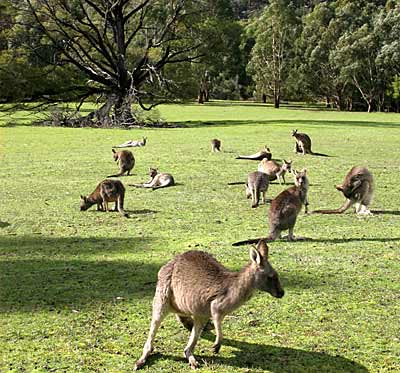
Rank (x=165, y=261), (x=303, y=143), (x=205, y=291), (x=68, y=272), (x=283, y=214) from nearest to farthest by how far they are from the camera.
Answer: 1. (x=205, y=291)
2. (x=68, y=272)
3. (x=165, y=261)
4. (x=283, y=214)
5. (x=303, y=143)

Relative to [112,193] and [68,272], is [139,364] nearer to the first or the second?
[68,272]

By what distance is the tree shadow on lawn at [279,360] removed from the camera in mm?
3885

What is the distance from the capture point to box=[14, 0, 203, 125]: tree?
1102 inches

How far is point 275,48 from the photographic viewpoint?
49938mm

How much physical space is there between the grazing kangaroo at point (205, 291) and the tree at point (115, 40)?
2324cm

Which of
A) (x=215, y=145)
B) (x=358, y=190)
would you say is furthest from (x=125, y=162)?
(x=358, y=190)

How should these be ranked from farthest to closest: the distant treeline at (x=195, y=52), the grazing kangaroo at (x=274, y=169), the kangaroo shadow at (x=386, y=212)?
the distant treeline at (x=195, y=52) → the grazing kangaroo at (x=274, y=169) → the kangaroo shadow at (x=386, y=212)

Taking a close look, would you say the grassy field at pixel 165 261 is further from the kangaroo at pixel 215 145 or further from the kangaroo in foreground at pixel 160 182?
the kangaroo at pixel 215 145

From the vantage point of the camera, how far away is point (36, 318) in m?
4.73

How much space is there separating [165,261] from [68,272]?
907mm

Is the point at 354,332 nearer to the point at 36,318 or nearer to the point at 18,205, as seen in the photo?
the point at 36,318

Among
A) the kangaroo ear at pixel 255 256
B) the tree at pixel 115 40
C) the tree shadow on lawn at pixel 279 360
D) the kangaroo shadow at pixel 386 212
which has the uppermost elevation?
the tree at pixel 115 40

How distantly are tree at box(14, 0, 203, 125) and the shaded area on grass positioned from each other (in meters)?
19.9

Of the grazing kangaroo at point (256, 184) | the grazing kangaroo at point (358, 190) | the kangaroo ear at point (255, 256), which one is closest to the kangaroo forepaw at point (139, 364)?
the kangaroo ear at point (255, 256)
